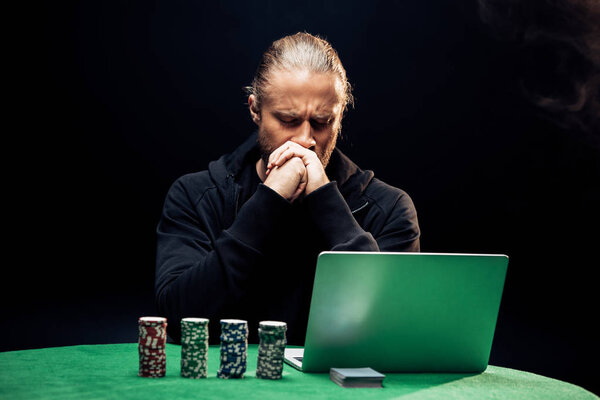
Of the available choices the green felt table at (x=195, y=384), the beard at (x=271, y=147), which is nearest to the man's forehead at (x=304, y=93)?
the beard at (x=271, y=147)

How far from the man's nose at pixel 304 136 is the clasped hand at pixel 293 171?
0.04 metres

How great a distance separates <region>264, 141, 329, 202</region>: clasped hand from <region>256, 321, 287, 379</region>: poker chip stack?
32.7 inches

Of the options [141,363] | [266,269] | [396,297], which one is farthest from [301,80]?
[141,363]

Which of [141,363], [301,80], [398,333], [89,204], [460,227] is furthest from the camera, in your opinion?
[460,227]

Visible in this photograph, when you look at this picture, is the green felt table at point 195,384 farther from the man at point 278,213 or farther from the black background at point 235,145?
the black background at point 235,145

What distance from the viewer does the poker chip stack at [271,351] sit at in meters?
1.68

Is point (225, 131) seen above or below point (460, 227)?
above

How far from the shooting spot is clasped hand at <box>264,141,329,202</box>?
248 cm

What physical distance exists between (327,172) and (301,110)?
36 centimetres

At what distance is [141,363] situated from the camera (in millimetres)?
1667

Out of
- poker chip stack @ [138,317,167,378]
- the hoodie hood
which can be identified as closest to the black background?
the hoodie hood

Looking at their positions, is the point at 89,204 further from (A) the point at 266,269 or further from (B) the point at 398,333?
(B) the point at 398,333

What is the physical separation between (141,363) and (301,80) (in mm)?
1298

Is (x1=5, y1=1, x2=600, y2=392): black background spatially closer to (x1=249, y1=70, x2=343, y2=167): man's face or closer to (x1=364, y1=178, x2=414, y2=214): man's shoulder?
(x1=364, y1=178, x2=414, y2=214): man's shoulder
